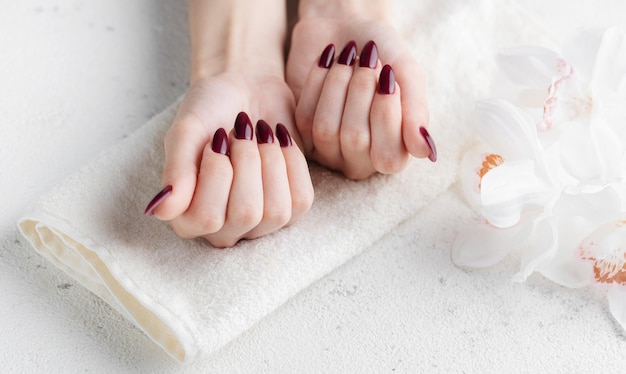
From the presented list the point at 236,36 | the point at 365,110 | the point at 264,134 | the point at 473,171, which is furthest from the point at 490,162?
the point at 236,36

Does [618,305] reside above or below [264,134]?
below

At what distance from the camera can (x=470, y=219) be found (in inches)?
38.4

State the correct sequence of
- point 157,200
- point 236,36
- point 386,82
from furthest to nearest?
point 236,36, point 386,82, point 157,200

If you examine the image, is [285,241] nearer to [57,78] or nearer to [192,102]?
[192,102]

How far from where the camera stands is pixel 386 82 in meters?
0.90

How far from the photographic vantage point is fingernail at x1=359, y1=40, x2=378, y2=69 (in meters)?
0.93

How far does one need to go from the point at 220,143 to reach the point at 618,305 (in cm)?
43

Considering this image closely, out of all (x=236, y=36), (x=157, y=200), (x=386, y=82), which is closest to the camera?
(x=157, y=200)

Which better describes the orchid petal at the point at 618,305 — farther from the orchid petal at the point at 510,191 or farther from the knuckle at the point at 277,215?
the knuckle at the point at 277,215

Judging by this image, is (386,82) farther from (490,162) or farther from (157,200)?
(157,200)

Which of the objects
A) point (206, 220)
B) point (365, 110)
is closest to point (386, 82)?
point (365, 110)

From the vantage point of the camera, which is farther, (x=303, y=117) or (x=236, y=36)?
(x=236, y=36)

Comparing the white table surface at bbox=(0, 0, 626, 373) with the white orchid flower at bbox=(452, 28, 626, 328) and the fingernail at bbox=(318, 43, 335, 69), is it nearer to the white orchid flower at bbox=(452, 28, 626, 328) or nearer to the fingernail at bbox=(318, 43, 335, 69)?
the white orchid flower at bbox=(452, 28, 626, 328)

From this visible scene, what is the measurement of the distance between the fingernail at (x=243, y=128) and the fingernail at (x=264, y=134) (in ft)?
0.04
